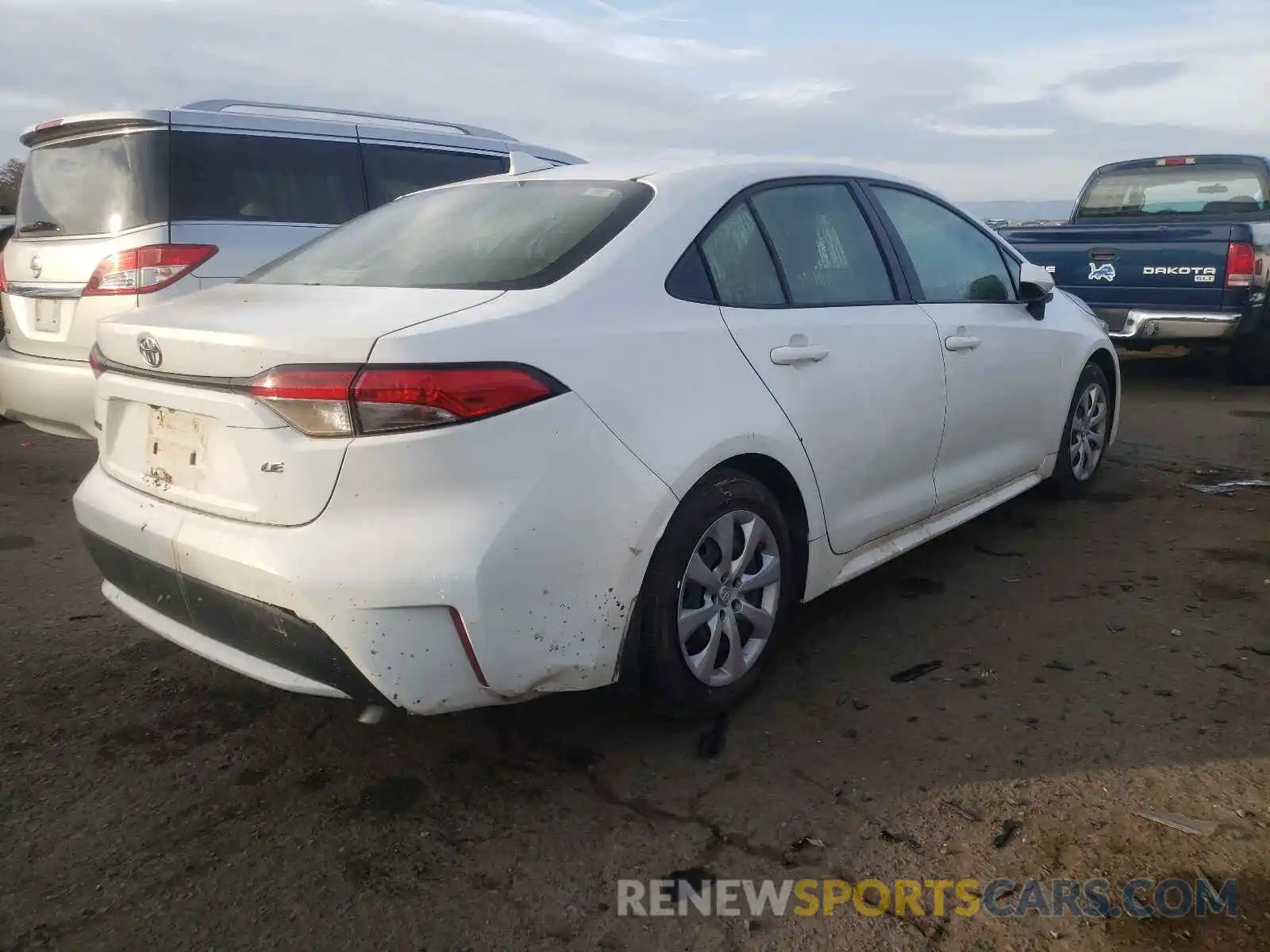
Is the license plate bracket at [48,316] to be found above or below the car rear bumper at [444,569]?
above

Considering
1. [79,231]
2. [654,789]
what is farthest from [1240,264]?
[79,231]

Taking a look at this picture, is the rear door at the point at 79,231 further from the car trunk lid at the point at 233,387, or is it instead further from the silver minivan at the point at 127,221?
the car trunk lid at the point at 233,387

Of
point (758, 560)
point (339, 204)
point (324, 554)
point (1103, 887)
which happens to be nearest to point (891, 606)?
point (758, 560)

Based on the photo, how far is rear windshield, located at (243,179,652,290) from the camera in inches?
104

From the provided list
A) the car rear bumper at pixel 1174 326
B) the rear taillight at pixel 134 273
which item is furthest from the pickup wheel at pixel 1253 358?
the rear taillight at pixel 134 273

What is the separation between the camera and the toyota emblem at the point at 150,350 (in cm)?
251

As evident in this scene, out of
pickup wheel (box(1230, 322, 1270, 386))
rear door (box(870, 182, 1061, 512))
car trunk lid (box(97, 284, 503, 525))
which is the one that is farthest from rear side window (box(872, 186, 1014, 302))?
pickup wheel (box(1230, 322, 1270, 386))

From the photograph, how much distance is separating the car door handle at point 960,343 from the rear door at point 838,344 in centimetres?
9

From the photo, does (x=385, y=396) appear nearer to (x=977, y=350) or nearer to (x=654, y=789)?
(x=654, y=789)

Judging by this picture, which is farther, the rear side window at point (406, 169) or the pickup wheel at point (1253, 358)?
the pickup wheel at point (1253, 358)

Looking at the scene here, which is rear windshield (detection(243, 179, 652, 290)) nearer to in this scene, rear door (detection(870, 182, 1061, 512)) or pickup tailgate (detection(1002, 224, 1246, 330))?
rear door (detection(870, 182, 1061, 512))

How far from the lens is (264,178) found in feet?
18.3

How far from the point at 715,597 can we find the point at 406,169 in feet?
15.0

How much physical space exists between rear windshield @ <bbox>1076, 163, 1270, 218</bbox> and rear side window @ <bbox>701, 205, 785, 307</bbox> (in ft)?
25.8
